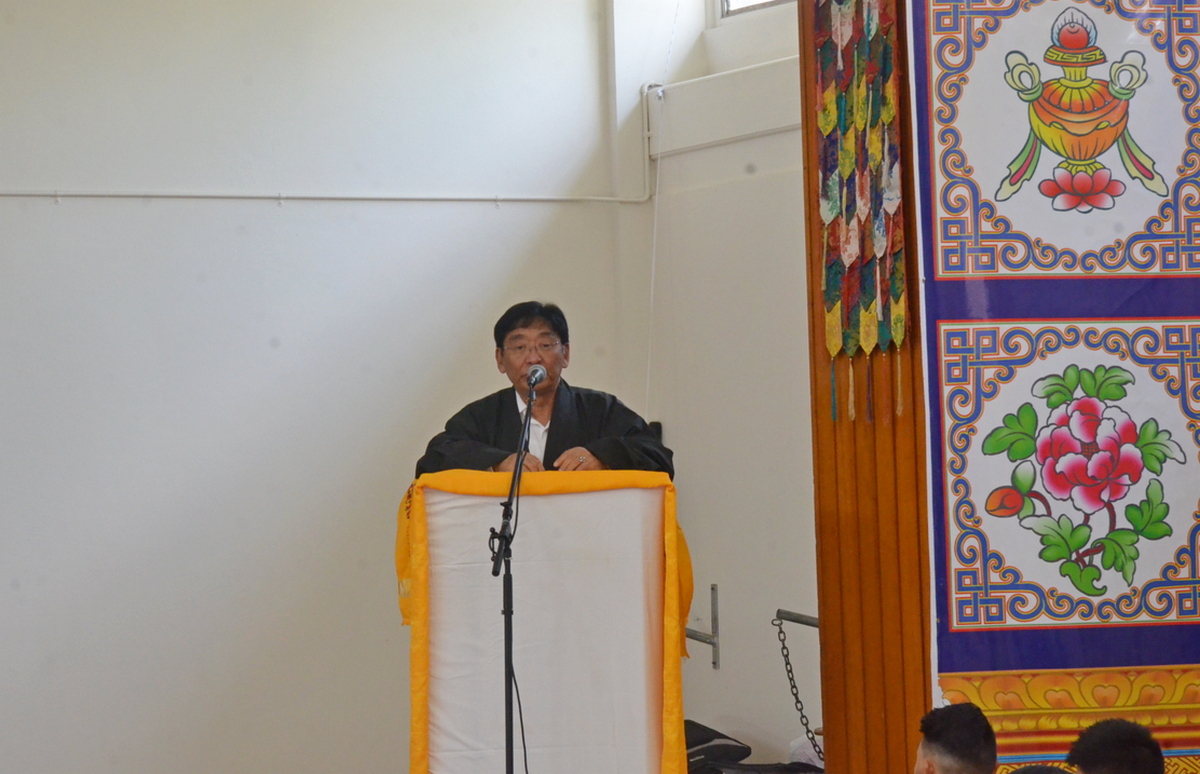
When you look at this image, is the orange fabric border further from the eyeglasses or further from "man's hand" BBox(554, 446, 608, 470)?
the eyeglasses

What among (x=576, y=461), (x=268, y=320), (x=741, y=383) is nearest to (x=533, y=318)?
(x=576, y=461)

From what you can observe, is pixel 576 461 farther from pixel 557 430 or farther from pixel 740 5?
pixel 740 5

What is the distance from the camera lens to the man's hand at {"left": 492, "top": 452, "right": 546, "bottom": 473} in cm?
314

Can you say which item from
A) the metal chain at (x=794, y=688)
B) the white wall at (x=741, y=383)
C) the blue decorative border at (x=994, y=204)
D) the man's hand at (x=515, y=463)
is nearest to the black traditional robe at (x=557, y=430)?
the man's hand at (x=515, y=463)

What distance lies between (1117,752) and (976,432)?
1.07m

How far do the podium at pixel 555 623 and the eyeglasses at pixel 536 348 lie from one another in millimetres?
516

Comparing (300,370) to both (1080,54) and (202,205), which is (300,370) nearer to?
(202,205)

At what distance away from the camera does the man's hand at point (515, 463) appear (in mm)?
3143

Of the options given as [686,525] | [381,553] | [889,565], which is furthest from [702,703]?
[889,565]

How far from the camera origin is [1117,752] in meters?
2.19

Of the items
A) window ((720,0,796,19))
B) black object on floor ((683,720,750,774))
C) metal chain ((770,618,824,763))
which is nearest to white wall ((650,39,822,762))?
metal chain ((770,618,824,763))

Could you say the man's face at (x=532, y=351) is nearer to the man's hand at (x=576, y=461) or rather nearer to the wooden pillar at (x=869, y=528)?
the man's hand at (x=576, y=461)

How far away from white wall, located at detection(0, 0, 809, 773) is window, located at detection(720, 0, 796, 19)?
0.96 feet

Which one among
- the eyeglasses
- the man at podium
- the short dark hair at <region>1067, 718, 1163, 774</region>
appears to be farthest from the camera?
the eyeglasses
